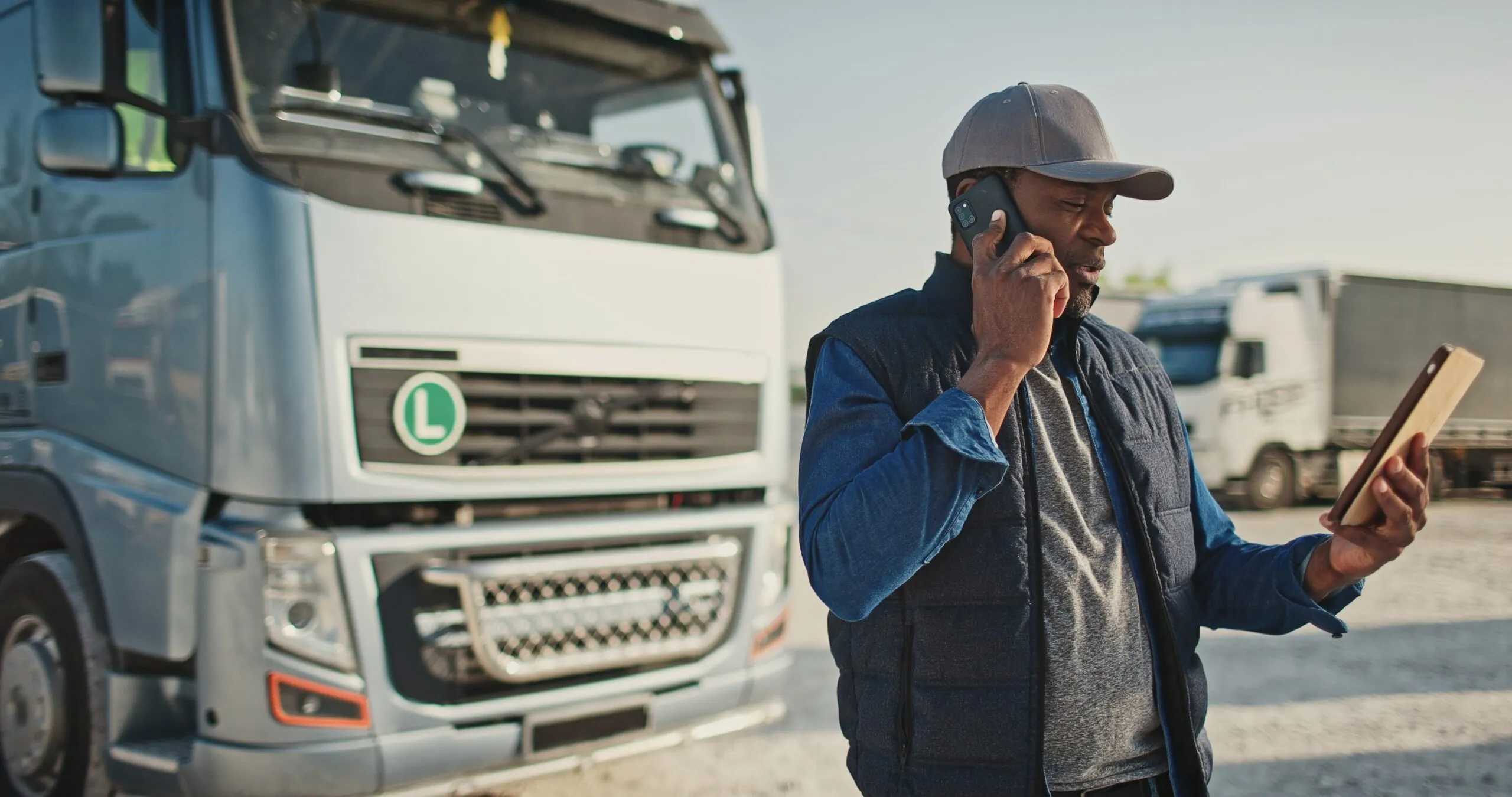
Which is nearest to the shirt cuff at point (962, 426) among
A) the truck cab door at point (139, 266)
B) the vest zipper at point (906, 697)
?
the vest zipper at point (906, 697)

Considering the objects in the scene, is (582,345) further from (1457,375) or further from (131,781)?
(1457,375)

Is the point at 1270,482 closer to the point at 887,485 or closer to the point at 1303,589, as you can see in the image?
the point at 1303,589

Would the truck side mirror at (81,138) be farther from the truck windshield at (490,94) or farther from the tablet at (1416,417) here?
the tablet at (1416,417)

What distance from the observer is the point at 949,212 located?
2.00 m

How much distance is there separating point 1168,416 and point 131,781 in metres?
3.05

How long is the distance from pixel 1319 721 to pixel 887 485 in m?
5.15

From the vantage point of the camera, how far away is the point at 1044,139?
1887mm

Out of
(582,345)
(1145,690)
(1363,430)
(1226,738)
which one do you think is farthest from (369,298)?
(1363,430)

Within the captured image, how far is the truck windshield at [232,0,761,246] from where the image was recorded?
381 centimetres

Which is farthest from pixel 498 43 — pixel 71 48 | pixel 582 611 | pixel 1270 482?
pixel 1270 482

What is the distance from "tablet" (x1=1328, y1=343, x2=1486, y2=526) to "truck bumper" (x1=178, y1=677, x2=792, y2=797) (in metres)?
2.63

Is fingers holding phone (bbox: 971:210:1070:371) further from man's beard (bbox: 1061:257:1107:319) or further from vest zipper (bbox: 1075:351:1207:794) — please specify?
vest zipper (bbox: 1075:351:1207:794)

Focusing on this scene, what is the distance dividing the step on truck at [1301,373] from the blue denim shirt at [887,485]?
1342cm

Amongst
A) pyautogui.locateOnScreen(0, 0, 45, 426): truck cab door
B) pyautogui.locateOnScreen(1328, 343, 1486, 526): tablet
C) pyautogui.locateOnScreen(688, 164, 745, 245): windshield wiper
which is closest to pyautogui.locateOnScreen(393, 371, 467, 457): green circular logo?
pyautogui.locateOnScreen(688, 164, 745, 245): windshield wiper
